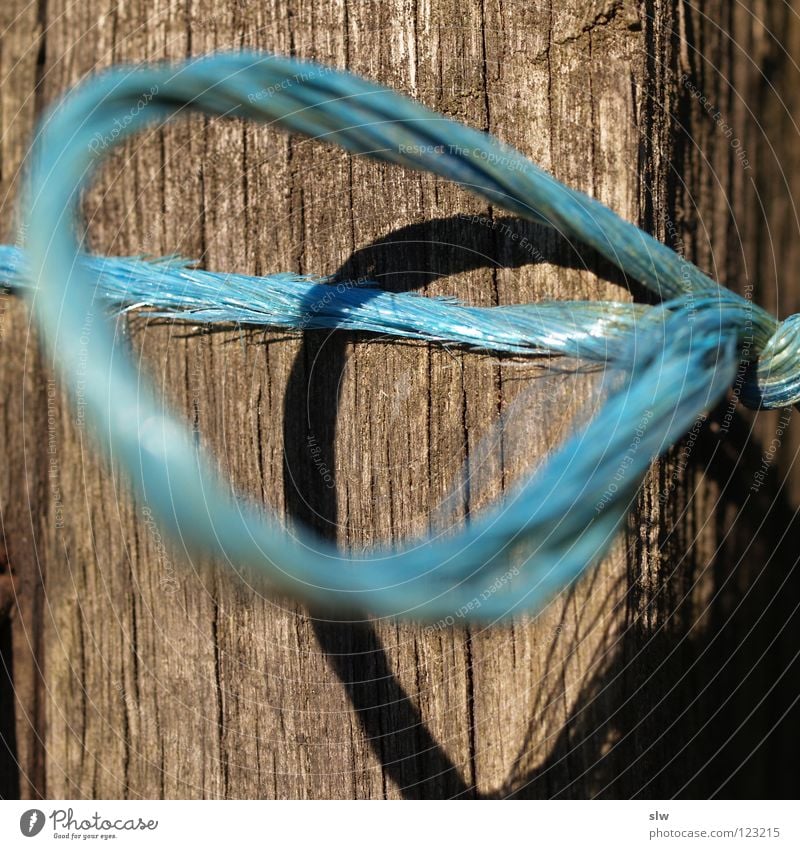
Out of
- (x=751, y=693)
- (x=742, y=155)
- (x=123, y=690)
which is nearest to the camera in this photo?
(x=123, y=690)

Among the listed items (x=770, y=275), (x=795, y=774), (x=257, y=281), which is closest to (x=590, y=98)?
(x=257, y=281)

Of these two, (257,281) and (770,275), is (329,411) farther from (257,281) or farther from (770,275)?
(770,275)

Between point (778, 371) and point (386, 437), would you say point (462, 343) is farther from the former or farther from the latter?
point (778, 371)

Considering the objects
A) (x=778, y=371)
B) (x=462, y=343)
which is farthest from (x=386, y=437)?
(x=778, y=371)
